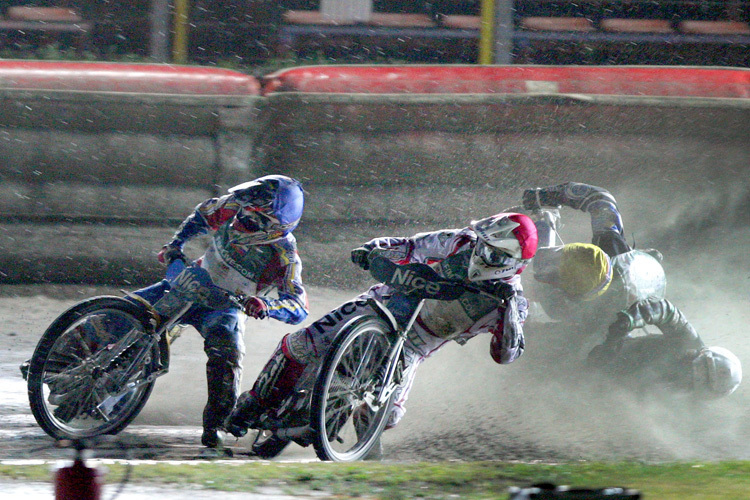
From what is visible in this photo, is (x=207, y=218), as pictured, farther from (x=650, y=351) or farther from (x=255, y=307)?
(x=650, y=351)

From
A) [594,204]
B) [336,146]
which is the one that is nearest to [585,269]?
[594,204]

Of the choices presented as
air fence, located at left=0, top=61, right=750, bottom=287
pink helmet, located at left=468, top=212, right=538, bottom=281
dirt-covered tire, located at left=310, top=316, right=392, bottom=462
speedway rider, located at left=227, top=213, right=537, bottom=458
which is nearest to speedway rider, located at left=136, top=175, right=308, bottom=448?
speedway rider, located at left=227, top=213, right=537, bottom=458

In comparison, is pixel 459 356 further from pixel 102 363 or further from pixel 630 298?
pixel 102 363

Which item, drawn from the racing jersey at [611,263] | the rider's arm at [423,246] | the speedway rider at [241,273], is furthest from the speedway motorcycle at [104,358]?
the racing jersey at [611,263]

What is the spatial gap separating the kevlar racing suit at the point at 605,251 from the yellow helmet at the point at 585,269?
8.6 inches

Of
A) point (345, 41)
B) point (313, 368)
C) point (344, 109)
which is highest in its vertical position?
point (345, 41)

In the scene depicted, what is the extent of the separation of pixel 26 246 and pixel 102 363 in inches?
166

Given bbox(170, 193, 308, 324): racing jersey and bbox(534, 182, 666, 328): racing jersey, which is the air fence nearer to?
bbox(534, 182, 666, 328): racing jersey

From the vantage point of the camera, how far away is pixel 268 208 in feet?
18.9

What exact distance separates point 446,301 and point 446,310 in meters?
0.06

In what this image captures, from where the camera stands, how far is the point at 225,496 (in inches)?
169

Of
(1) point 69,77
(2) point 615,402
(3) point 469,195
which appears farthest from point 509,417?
(1) point 69,77

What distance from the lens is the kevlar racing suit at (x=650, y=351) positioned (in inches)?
287

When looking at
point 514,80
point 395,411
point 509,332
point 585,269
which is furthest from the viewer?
point 514,80
